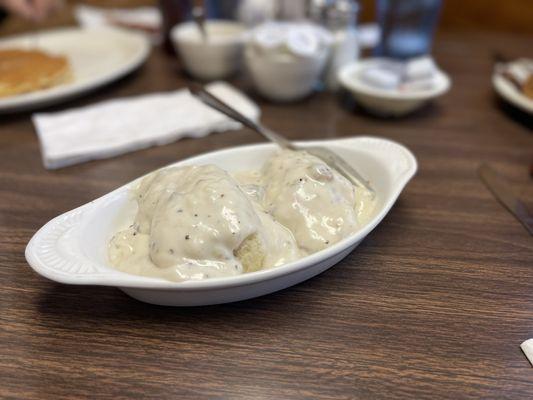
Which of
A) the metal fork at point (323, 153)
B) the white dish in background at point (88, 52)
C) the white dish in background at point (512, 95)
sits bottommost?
the white dish in background at point (88, 52)

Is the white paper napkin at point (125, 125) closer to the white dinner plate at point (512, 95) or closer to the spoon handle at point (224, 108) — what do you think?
the spoon handle at point (224, 108)

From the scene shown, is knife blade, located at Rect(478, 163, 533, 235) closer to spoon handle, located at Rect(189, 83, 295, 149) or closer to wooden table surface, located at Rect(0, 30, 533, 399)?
wooden table surface, located at Rect(0, 30, 533, 399)

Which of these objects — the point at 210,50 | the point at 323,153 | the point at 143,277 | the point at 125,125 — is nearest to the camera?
the point at 143,277

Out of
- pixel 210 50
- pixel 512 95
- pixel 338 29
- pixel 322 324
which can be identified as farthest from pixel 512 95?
pixel 322 324

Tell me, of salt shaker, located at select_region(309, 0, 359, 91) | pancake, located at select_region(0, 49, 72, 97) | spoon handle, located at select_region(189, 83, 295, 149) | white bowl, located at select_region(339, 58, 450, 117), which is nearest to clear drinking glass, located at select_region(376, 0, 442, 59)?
salt shaker, located at select_region(309, 0, 359, 91)

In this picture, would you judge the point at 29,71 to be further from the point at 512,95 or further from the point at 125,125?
the point at 512,95

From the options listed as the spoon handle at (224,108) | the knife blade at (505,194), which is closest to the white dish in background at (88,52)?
the spoon handle at (224,108)

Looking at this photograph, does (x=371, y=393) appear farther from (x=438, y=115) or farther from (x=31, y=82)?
(x=31, y=82)
